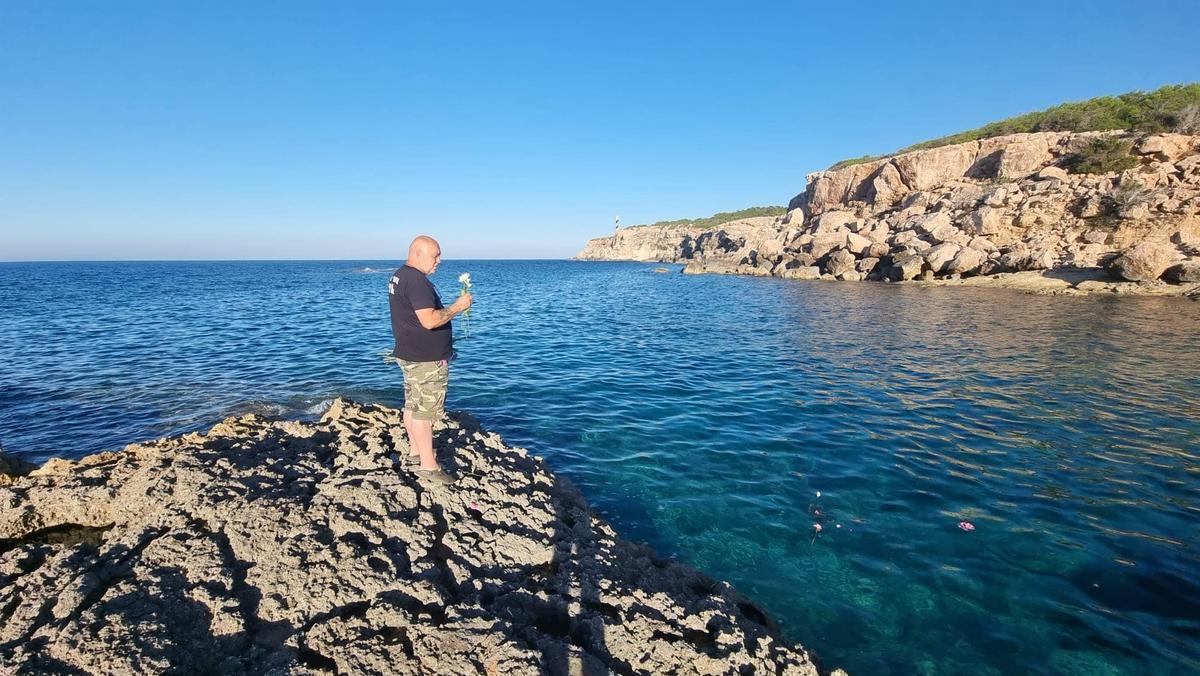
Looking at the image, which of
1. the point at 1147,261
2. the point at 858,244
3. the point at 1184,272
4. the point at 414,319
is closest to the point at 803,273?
the point at 858,244

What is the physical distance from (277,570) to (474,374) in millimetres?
11046

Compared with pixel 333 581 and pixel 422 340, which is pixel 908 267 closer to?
pixel 422 340

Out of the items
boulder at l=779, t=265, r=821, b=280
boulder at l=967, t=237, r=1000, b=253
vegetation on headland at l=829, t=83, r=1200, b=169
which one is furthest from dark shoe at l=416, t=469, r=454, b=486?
vegetation on headland at l=829, t=83, r=1200, b=169

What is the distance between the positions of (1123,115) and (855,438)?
63.8 meters

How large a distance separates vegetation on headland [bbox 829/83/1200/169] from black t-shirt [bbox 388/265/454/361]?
61673 mm

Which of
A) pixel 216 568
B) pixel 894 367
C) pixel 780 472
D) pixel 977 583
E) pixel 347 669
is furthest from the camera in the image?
pixel 894 367

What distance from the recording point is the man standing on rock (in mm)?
5363

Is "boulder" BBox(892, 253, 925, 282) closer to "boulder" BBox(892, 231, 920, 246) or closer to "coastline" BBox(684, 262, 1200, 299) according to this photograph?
"coastline" BBox(684, 262, 1200, 299)

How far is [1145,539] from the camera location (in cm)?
600

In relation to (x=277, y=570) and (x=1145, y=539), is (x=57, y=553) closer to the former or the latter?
(x=277, y=570)

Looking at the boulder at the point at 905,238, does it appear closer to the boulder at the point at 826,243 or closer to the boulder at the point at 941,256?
the boulder at the point at 941,256

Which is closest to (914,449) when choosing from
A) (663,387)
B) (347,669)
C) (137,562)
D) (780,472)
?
(780,472)

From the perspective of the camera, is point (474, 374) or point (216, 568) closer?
point (216, 568)

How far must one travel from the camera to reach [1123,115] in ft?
152
